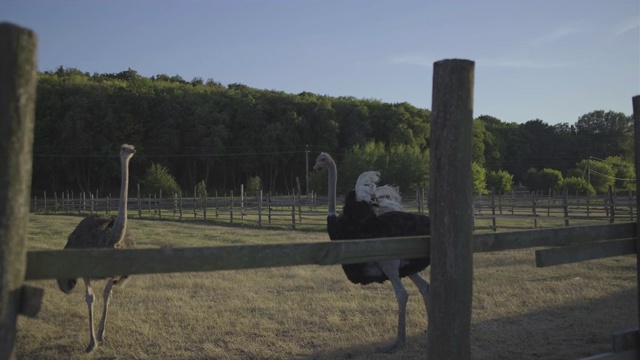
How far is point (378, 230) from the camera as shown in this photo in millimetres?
5465

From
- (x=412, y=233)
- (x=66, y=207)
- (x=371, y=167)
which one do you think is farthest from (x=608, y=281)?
(x=371, y=167)

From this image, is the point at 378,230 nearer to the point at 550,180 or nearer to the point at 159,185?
the point at 159,185

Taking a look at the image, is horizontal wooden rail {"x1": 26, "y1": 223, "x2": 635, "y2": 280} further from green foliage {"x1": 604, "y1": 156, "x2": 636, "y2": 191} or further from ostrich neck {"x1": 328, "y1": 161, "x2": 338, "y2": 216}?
green foliage {"x1": 604, "y1": 156, "x2": 636, "y2": 191}

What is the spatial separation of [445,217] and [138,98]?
54.3 meters

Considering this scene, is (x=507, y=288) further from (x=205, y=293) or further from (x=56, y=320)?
(x=56, y=320)

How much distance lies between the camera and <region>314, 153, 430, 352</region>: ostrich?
207 inches

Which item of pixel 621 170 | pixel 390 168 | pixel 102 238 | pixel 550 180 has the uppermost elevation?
pixel 621 170

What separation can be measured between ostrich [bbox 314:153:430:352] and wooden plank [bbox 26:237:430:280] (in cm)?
248

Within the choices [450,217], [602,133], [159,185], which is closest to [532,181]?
[602,133]

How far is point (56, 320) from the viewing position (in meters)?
5.79

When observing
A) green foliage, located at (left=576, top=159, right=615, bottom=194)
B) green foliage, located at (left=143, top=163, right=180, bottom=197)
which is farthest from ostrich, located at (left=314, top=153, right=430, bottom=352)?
green foliage, located at (left=576, top=159, right=615, bottom=194)

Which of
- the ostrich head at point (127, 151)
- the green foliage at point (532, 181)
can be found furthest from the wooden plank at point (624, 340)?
the green foliage at point (532, 181)

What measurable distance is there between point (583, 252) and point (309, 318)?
300cm

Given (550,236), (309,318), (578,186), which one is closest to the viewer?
(550,236)
